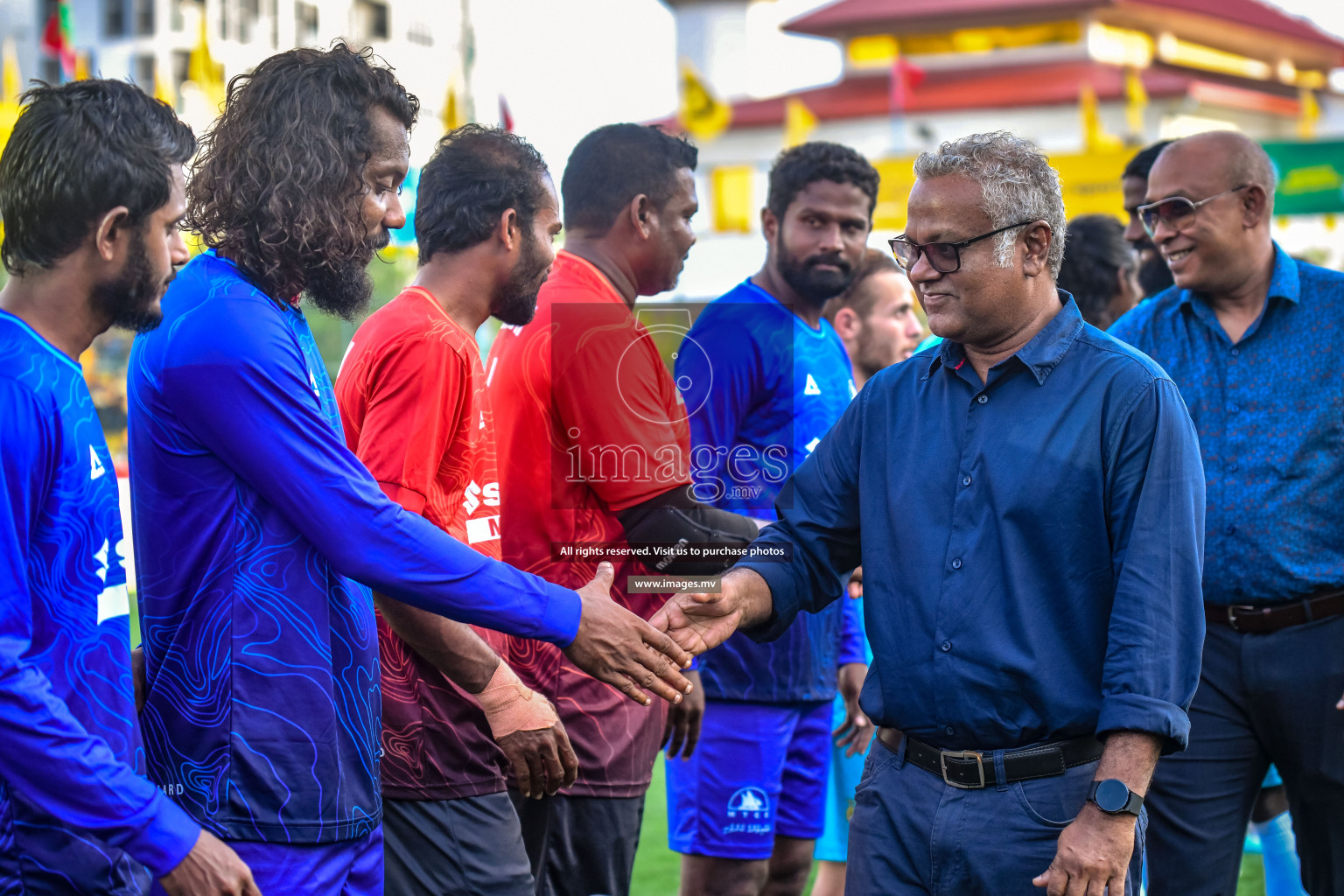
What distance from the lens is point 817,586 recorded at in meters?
3.03

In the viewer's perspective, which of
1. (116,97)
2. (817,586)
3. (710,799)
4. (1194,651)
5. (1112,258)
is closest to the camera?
(116,97)

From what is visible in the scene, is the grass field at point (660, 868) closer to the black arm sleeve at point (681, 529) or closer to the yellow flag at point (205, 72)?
the black arm sleeve at point (681, 529)

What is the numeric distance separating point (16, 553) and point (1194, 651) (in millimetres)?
2056

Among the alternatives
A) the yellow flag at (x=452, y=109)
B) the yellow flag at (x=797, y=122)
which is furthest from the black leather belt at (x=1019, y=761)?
the yellow flag at (x=797, y=122)

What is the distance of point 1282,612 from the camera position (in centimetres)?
359

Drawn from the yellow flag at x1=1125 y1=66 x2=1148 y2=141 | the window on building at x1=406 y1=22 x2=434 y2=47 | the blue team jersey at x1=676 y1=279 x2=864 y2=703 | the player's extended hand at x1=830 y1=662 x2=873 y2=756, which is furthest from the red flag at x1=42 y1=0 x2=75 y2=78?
the window on building at x1=406 y1=22 x2=434 y2=47

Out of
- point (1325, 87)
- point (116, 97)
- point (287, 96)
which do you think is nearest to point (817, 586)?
point (287, 96)

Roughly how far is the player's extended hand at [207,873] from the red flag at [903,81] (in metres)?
28.6

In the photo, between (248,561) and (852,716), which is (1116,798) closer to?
(248,561)

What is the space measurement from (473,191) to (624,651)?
1.19 m

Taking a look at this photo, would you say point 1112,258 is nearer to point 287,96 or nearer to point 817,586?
point 817,586

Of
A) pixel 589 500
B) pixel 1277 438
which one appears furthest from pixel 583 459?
pixel 1277 438

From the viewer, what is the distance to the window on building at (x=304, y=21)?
2016 inches

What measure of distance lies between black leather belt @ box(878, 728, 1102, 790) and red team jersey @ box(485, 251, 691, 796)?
1.00 m
